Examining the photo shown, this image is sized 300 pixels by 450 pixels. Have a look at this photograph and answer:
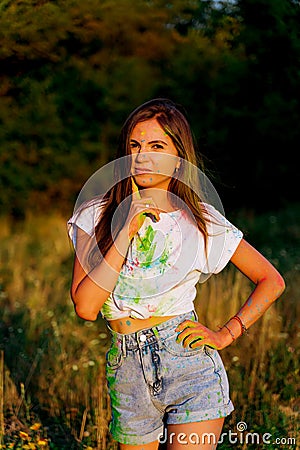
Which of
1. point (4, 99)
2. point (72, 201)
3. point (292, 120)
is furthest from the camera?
point (72, 201)

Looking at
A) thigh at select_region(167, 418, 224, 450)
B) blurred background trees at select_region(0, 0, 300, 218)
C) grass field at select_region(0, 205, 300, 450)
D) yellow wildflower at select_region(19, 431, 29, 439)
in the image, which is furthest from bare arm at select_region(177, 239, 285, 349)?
blurred background trees at select_region(0, 0, 300, 218)

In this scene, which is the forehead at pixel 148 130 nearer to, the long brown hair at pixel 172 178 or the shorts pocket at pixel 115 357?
the long brown hair at pixel 172 178

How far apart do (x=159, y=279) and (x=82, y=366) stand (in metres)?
2.49

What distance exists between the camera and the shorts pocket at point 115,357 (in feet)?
7.61

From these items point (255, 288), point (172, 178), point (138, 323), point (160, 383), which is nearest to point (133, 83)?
point (172, 178)

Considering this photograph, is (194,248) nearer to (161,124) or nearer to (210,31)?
(161,124)

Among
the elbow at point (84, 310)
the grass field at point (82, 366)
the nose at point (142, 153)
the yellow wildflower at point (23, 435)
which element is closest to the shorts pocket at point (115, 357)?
the elbow at point (84, 310)

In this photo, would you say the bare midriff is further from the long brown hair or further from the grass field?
the grass field

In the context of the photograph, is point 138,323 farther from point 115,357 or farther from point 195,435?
point 195,435

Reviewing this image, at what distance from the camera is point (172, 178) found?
2438 mm

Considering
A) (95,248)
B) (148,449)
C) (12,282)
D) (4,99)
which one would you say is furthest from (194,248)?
(4,99)

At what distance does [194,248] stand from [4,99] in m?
6.12

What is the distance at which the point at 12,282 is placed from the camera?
7.15 metres

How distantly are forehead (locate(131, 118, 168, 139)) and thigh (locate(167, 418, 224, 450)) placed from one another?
928 millimetres
